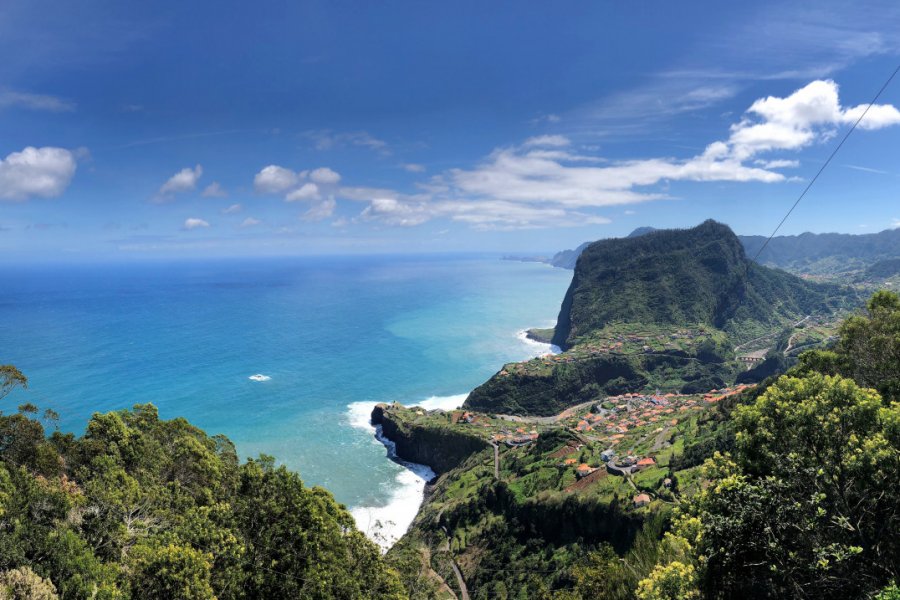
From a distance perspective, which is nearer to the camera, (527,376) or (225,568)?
(225,568)

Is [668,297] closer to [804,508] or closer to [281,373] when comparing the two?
[281,373]

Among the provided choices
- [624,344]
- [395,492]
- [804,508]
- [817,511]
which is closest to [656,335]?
[624,344]

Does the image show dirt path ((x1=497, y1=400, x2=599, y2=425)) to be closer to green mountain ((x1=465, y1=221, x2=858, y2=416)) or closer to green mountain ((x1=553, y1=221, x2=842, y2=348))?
green mountain ((x1=465, y1=221, x2=858, y2=416))

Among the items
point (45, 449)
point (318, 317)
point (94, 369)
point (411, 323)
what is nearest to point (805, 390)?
point (45, 449)

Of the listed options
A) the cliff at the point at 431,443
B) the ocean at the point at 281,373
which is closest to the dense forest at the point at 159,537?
the ocean at the point at 281,373

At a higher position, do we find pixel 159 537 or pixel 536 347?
pixel 159 537

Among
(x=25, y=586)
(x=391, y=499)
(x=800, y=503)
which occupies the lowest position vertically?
(x=391, y=499)

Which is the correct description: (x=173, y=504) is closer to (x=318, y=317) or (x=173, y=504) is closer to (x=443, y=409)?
(x=443, y=409)
